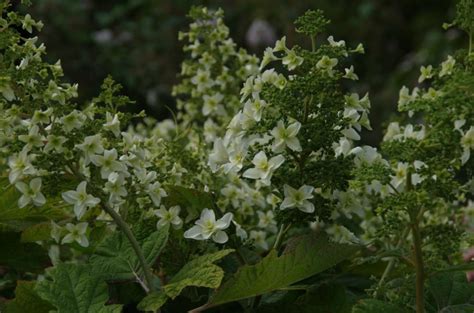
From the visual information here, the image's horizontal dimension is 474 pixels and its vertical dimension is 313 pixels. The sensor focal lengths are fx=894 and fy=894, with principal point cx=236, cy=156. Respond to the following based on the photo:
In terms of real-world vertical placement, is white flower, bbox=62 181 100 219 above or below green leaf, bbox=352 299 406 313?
above

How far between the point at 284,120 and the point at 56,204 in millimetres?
380

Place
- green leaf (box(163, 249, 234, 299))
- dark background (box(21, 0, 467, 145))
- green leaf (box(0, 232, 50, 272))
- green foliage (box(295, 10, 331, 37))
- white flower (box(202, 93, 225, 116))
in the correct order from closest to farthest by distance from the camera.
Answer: green leaf (box(163, 249, 234, 299)) → green foliage (box(295, 10, 331, 37)) → green leaf (box(0, 232, 50, 272)) → white flower (box(202, 93, 225, 116)) → dark background (box(21, 0, 467, 145))

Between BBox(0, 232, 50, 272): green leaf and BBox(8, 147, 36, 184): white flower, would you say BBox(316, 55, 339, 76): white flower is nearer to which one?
BBox(8, 147, 36, 184): white flower

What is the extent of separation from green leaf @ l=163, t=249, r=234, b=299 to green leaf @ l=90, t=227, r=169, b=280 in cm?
5

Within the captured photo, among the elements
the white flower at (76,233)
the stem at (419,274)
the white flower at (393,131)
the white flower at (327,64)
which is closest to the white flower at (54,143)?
the white flower at (76,233)

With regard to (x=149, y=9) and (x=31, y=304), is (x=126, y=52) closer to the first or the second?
(x=149, y=9)

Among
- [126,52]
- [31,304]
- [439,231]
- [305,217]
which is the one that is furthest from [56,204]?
[126,52]

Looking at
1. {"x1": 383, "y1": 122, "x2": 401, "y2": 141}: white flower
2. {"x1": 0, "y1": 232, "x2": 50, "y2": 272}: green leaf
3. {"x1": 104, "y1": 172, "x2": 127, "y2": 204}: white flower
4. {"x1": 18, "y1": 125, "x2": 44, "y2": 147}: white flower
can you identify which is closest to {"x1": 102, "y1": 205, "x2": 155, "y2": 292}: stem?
{"x1": 104, "y1": 172, "x2": 127, "y2": 204}: white flower

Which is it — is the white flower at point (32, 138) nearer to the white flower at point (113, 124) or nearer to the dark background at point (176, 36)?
the white flower at point (113, 124)

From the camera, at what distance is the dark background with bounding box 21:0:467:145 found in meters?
4.71

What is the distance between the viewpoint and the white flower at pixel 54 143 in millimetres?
1084

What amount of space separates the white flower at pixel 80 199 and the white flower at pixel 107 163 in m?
0.03

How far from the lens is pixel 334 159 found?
1.14 m

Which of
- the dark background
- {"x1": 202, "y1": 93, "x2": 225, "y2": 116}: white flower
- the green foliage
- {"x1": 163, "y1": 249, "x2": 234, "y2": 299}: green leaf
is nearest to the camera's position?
{"x1": 163, "y1": 249, "x2": 234, "y2": 299}: green leaf
